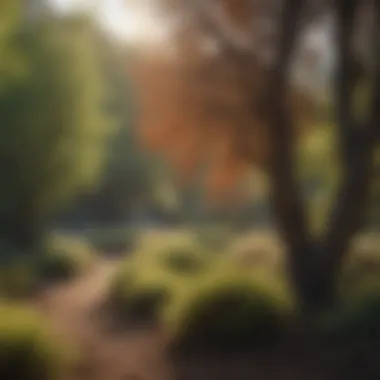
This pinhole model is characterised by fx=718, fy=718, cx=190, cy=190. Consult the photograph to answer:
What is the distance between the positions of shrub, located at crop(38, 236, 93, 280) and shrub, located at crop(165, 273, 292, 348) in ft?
0.74

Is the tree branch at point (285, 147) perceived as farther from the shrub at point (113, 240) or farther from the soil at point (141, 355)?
the shrub at point (113, 240)

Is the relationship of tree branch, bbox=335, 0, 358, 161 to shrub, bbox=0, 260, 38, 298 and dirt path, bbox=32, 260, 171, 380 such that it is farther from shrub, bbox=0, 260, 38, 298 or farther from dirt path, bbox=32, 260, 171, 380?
shrub, bbox=0, 260, 38, 298

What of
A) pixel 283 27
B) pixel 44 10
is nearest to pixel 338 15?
pixel 283 27

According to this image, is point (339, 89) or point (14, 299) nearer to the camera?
point (14, 299)

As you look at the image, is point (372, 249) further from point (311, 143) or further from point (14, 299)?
point (14, 299)

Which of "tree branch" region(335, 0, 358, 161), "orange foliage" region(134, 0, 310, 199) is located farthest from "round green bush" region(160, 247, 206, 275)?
"tree branch" region(335, 0, 358, 161)

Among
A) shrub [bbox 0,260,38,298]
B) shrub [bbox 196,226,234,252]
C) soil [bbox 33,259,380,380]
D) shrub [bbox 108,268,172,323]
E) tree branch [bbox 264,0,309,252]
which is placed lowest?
soil [bbox 33,259,380,380]

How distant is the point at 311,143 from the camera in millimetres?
1684

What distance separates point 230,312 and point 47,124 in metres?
0.60

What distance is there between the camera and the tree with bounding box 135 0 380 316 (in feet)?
5.42

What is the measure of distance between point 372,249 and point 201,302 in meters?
0.43

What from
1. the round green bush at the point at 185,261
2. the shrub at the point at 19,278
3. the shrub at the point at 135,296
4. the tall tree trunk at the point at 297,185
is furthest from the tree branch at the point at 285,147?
the shrub at the point at 19,278

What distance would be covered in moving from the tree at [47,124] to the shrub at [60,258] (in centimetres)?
4

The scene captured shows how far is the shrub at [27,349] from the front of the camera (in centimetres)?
155
